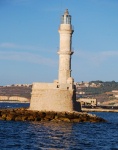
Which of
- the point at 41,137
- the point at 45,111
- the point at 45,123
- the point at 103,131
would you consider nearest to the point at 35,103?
the point at 45,111

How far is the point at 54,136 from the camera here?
116 ft

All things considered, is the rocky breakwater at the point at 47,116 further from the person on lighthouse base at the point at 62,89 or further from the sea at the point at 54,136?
the sea at the point at 54,136

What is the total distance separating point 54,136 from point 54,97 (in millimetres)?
15269

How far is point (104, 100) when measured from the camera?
173 metres

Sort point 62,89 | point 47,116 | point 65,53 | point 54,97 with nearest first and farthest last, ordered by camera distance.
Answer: point 47,116 < point 54,97 < point 62,89 < point 65,53

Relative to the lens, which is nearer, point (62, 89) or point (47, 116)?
point (47, 116)

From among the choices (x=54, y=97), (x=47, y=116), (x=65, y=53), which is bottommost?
(x=47, y=116)

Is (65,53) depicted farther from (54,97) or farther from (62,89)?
(54,97)

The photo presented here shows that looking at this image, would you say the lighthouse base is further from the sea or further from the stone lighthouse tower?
the sea

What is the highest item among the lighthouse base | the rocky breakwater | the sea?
the lighthouse base

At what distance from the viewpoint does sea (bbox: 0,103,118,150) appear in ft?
99.5

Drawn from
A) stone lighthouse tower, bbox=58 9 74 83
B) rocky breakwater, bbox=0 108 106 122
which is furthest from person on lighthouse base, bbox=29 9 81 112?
rocky breakwater, bbox=0 108 106 122

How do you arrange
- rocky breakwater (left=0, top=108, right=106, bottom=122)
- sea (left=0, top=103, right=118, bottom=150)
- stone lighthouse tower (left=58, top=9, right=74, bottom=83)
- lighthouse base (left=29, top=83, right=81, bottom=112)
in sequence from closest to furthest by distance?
sea (left=0, top=103, right=118, bottom=150)
rocky breakwater (left=0, top=108, right=106, bottom=122)
lighthouse base (left=29, top=83, right=81, bottom=112)
stone lighthouse tower (left=58, top=9, right=74, bottom=83)

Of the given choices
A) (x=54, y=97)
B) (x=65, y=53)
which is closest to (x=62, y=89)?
(x=54, y=97)
